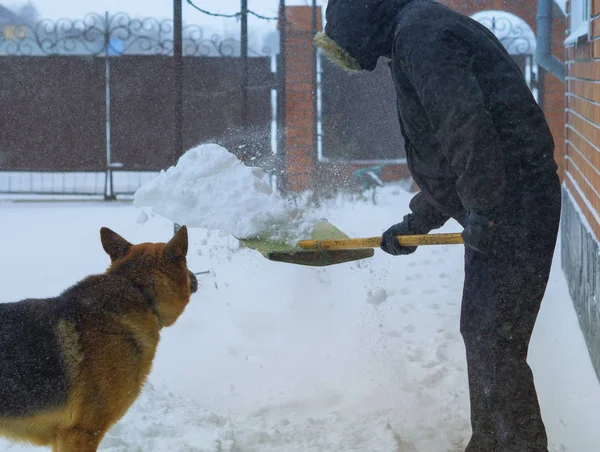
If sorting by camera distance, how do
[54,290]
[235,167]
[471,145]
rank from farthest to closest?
[54,290] → [235,167] → [471,145]

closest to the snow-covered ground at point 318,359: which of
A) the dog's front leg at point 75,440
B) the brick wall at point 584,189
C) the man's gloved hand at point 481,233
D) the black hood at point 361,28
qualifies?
the brick wall at point 584,189

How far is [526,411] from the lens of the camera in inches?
114

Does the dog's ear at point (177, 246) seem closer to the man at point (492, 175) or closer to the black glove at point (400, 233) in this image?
the black glove at point (400, 233)

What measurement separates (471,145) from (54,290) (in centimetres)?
500

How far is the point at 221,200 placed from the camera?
15.0 ft

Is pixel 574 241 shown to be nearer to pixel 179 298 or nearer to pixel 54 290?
pixel 179 298

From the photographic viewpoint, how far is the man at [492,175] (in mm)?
2715

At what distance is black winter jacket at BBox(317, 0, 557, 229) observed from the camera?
106 inches

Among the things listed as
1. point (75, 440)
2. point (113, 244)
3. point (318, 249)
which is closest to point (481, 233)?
point (318, 249)

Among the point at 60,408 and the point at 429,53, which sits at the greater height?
the point at 429,53

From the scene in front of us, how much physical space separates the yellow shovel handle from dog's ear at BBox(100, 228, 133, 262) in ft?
3.41

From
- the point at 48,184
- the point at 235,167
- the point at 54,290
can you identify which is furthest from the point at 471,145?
the point at 48,184

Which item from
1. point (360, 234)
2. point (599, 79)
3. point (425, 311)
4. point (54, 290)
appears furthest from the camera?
point (360, 234)

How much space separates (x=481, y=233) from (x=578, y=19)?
205 inches
